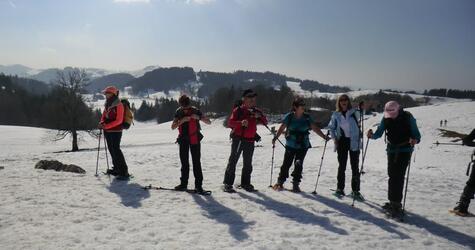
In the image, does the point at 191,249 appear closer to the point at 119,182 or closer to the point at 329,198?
the point at 329,198

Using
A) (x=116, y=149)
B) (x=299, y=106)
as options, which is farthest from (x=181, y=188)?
(x=299, y=106)

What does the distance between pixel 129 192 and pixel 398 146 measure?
6515mm

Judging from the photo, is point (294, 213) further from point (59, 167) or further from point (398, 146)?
point (59, 167)

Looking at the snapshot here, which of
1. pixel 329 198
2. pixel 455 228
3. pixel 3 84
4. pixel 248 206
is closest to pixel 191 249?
pixel 248 206

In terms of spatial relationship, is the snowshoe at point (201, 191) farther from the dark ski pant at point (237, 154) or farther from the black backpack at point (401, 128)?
the black backpack at point (401, 128)

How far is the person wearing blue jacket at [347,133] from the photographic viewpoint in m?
8.80

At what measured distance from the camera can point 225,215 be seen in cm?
730

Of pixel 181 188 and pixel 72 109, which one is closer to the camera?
pixel 181 188

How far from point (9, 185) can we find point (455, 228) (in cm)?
1034

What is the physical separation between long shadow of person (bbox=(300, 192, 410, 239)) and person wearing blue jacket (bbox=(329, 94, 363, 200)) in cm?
73

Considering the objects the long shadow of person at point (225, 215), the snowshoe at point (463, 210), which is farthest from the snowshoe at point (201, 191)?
the snowshoe at point (463, 210)

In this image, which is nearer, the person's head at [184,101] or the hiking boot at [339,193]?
the person's head at [184,101]

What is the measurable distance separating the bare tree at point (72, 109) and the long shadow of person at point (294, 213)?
3322 cm

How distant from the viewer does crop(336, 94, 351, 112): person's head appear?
8.82 metres
